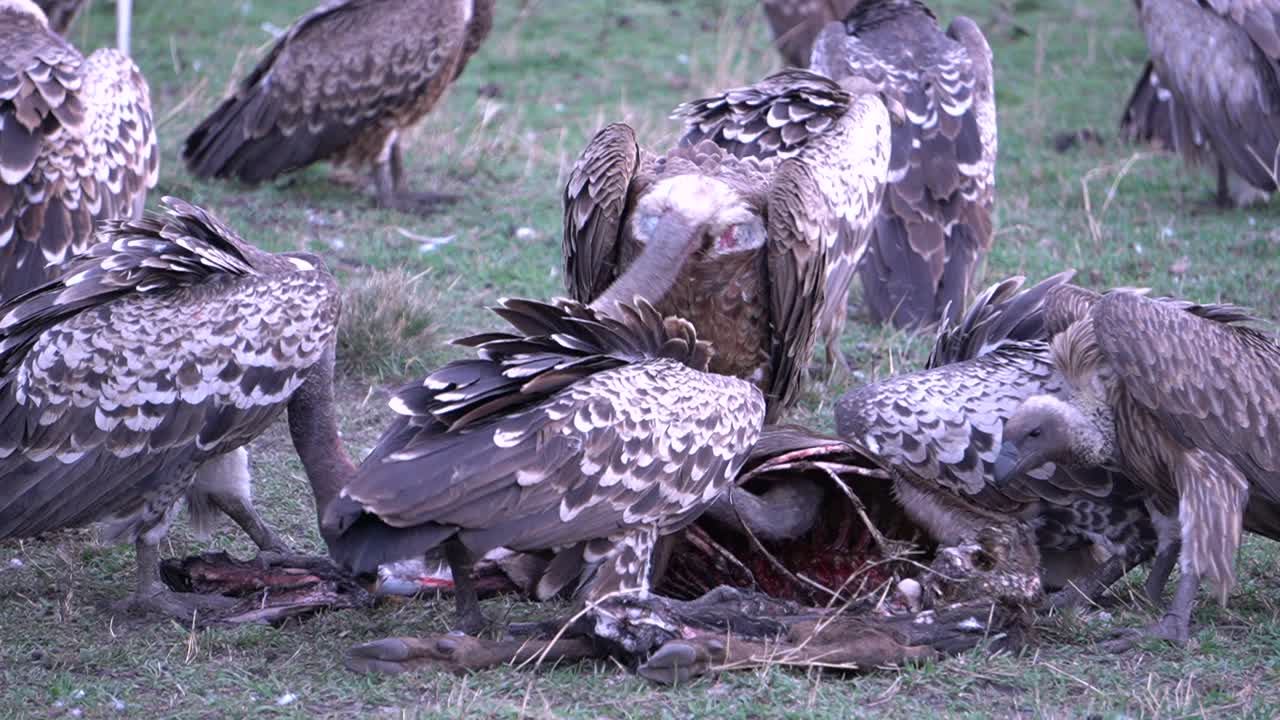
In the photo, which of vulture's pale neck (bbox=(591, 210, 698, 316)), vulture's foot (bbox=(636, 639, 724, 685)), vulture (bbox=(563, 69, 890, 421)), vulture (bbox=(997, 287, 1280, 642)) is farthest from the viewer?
vulture (bbox=(563, 69, 890, 421))

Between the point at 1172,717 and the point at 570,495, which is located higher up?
the point at 570,495

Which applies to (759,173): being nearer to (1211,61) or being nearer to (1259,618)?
(1259,618)

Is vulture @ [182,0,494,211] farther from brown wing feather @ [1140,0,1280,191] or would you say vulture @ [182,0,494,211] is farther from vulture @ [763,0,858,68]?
brown wing feather @ [1140,0,1280,191]

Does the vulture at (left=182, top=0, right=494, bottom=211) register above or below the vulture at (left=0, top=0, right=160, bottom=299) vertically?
below

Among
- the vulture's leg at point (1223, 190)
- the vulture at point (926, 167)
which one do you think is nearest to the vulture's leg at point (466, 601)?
the vulture at point (926, 167)

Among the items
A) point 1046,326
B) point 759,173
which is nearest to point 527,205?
point 759,173

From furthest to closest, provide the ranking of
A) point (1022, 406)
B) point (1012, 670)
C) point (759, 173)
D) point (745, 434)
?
point (759, 173), point (1022, 406), point (745, 434), point (1012, 670)

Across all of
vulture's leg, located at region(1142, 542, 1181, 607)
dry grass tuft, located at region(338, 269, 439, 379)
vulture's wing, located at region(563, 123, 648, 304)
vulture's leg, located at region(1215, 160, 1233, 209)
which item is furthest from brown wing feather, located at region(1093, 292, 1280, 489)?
vulture's leg, located at region(1215, 160, 1233, 209)

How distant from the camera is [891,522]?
4695 mm

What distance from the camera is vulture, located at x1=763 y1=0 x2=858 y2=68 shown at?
9.73 m

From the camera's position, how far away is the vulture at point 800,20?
9.73 m

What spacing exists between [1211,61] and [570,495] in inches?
246

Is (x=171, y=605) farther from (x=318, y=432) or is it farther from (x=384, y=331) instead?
(x=384, y=331)

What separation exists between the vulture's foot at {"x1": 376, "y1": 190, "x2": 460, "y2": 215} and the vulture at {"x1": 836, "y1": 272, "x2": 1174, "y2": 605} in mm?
4115
